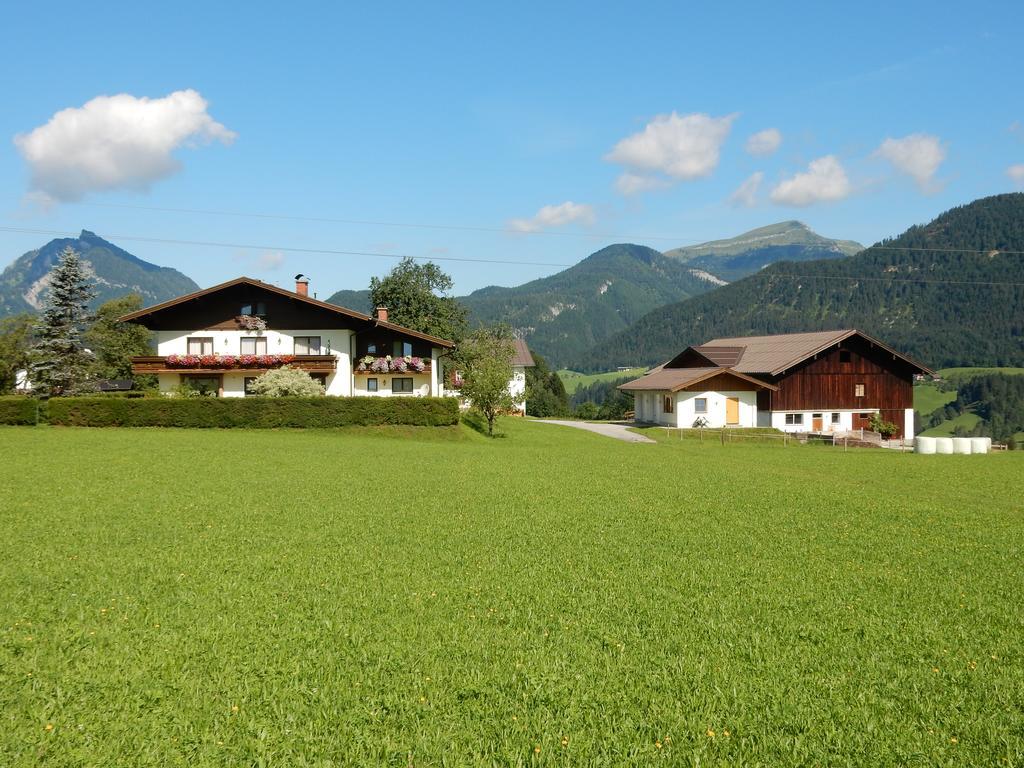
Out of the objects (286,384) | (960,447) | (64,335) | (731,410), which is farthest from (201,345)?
(960,447)

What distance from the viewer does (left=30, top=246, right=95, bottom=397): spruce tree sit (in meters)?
53.1

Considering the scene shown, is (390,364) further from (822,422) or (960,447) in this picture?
(960,447)

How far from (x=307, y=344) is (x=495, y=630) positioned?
1699 inches

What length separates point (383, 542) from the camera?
47.3 feet

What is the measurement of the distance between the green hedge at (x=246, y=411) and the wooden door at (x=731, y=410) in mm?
27472

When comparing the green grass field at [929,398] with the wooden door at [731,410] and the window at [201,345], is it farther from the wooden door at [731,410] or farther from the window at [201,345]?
the window at [201,345]

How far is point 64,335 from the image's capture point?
54875 mm

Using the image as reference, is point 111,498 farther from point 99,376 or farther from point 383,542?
point 99,376

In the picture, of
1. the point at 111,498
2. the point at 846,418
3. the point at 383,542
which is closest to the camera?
the point at 383,542

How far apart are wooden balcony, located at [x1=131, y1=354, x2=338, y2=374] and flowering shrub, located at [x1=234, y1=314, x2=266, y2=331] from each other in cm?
245

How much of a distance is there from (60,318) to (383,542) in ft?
173

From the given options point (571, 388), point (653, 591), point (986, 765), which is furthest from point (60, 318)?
point (571, 388)

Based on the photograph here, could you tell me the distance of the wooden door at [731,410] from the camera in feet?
198

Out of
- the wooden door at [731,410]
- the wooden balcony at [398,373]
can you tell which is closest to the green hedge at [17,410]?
the wooden balcony at [398,373]
